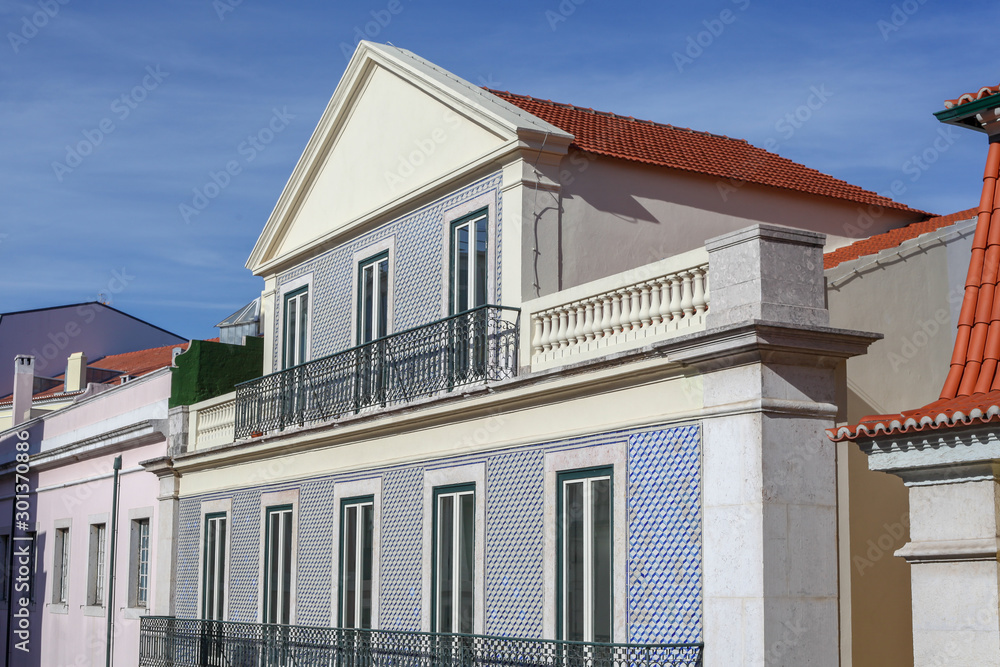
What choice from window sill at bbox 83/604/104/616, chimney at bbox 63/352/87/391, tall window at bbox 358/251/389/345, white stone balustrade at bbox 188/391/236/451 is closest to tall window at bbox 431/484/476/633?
tall window at bbox 358/251/389/345

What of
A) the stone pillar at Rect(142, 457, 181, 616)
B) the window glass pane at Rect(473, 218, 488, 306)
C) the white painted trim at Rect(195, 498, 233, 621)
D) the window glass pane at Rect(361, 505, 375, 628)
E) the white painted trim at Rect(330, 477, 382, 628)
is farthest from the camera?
the stone pillar at Rect(142, 457, 181, 616)

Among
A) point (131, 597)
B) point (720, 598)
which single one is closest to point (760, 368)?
point (720, 598)

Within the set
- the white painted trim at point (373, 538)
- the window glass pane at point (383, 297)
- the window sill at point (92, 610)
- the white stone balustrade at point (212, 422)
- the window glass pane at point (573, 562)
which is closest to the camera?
the window glass pane at point (573, 562)

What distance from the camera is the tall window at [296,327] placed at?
18.0 m

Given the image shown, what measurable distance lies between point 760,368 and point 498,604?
3990 millimetres

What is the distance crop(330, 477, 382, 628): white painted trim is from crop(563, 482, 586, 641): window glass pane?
3.48m

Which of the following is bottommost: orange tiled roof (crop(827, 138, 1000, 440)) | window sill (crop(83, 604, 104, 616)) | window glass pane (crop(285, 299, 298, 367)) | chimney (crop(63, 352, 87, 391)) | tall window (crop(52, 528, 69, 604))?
window sill (crop(83, 604, 104, 616))

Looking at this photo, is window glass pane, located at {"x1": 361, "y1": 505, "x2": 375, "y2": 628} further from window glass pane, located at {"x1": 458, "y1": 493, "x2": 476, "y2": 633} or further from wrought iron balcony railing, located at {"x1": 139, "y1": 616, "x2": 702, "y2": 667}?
window glass pane, located at {"x1": 458, "y1": 493, "x2": 476, "y2": 633}

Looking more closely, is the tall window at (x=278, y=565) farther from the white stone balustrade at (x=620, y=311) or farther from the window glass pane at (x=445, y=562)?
the white stone balustrade at (x=620, y=311)

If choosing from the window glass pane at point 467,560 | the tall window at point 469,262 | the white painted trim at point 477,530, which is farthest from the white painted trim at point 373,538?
the tall window at point 469,262

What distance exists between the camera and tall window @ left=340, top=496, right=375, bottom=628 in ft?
48.1

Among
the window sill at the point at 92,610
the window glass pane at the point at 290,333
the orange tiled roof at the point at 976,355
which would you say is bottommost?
the window sill at the point at 92,610

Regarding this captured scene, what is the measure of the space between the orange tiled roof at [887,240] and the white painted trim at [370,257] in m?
4.98

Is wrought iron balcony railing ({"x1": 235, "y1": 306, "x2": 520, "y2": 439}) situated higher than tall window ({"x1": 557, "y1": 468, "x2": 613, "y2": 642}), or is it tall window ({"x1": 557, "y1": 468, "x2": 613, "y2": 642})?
wrought iron balcony railing ({"x1": 235, "y1": 306, "x2": 520, "y2": 439})
